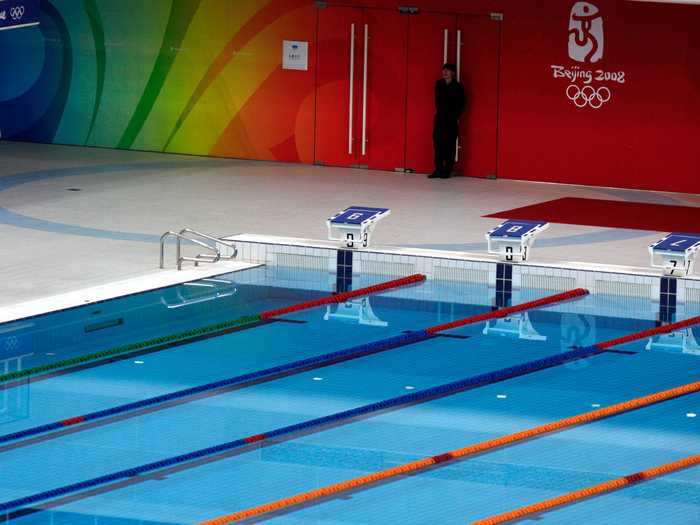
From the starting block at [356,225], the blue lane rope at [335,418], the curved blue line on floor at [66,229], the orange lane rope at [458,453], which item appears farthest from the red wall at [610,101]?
the orange lane rope at [458,453]

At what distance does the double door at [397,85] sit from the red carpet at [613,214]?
1955mm

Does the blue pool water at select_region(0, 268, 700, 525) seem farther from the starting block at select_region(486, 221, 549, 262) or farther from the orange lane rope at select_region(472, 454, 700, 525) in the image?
the starting block at select_region(486, 221, 549, 262)

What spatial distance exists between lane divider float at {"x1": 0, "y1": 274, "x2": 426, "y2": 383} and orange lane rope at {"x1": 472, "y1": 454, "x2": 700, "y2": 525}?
3747mm

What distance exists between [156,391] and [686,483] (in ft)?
11.2

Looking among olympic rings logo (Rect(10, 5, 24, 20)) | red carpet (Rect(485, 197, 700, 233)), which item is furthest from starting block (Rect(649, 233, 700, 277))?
olympic rings logo (Rect(10, 5, 24, 20))

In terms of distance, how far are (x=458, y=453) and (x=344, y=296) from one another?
3.92 m

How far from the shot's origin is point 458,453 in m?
8.78

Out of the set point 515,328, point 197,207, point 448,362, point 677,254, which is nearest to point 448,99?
point 197,207

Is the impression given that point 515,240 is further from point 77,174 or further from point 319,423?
point 77,174

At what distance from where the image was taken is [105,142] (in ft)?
69.7

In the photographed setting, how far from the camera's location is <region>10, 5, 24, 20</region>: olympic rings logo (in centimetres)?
1338

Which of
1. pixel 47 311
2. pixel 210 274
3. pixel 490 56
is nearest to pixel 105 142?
pixel 490 56

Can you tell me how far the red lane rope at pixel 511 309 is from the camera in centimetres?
1173

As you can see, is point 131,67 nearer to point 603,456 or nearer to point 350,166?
point 350,166
